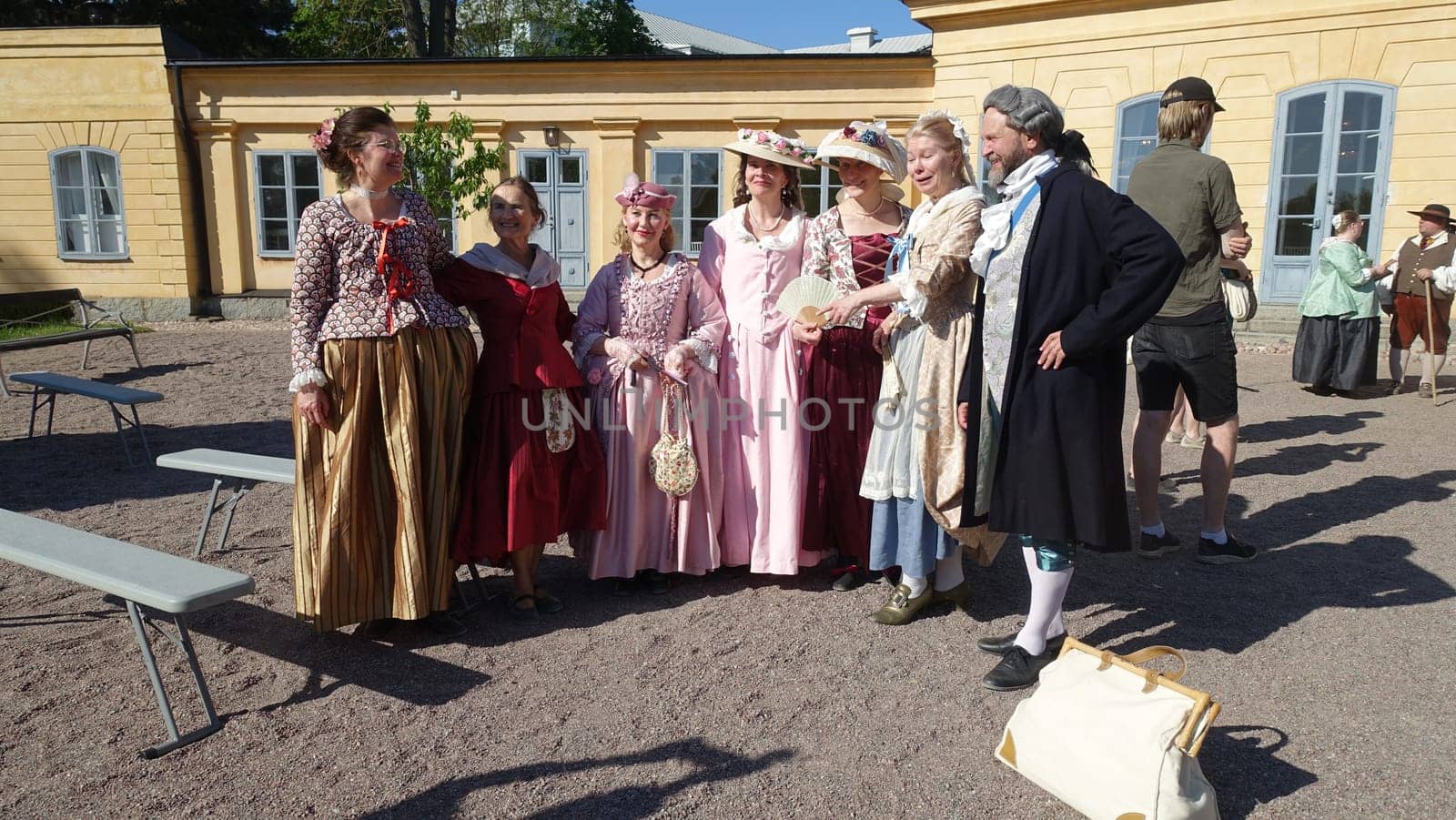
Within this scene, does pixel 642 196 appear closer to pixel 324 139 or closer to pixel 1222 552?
pixel 324 139

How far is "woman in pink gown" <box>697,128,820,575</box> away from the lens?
3602mm

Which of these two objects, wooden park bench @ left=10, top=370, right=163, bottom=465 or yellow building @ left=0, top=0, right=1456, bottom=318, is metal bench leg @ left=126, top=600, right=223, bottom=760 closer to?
wooden park bench @ left=10, top=370, right=163, bottom=465

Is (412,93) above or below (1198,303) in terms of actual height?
above

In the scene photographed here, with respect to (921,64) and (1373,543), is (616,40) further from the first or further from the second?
(1373,543)

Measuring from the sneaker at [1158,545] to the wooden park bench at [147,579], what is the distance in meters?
3.36

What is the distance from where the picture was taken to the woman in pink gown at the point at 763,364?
3602mm

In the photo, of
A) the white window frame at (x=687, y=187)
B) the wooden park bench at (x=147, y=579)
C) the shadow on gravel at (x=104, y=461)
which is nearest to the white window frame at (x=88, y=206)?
the white window frame at (x=687, y=187)

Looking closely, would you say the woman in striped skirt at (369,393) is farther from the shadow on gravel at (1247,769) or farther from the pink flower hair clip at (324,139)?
the shadow on gravel at (1247,769)

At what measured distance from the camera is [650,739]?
2604 millimetres

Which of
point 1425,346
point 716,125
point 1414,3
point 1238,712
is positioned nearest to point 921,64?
point 716,125

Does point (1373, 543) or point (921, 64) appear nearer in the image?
point (1373, 543)

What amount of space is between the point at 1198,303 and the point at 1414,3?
906 centimetres

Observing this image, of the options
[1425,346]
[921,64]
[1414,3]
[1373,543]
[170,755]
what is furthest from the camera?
[921,64]

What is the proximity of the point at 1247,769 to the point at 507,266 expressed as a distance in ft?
8.62
